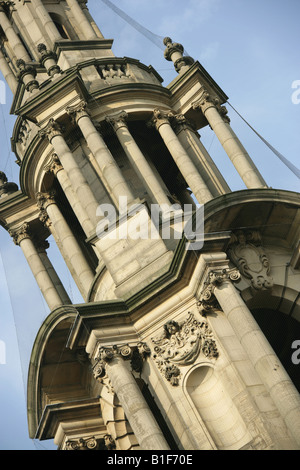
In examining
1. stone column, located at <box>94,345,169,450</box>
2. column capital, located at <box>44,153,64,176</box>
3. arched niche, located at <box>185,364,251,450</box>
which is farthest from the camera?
column capital, located at <box>44,153,64,176</box>

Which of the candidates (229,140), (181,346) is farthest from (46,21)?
(181,346)

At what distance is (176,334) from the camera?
2297 centimetres

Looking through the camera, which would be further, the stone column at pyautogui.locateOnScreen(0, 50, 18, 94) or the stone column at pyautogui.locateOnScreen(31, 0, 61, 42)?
the stone column at pyautogui.locateOnScreen(0, 50, 18, 94)

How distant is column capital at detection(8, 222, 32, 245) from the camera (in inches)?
1240

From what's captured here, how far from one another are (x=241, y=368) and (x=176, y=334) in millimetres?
2160

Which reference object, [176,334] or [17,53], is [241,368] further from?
[17,53]

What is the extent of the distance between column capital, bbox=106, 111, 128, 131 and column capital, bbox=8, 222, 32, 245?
502cm

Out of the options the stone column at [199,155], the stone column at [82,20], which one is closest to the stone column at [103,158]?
the stone column at [199,155]

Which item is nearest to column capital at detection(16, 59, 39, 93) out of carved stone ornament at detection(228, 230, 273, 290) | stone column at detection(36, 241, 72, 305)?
stone column at detection(36, 241, 72, 305)

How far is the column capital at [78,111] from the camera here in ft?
93.4

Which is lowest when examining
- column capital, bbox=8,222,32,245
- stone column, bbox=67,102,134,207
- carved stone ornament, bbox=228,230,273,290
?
carved stone ornament, bbox=228,230,273,290

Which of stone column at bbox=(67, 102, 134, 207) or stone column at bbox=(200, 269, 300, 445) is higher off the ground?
stone column at bbox=(67, 102, 134, 207)

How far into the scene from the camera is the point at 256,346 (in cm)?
2100

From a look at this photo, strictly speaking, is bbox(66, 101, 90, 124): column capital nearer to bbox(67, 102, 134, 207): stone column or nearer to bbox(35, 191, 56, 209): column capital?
bbox(67, 102, 134, 207): stone column
